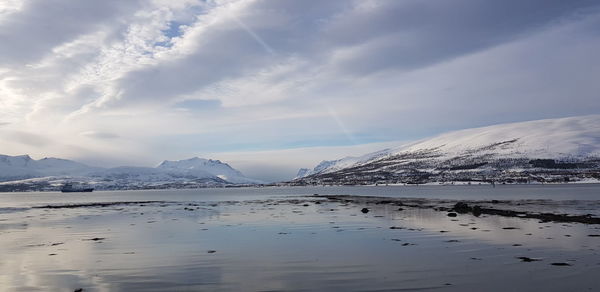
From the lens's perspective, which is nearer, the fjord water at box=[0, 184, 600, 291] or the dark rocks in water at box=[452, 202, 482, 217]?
the fjord water at box=[0, 184, 600, 291]

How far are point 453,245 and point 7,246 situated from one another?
36392mm

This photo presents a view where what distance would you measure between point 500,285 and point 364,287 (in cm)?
601

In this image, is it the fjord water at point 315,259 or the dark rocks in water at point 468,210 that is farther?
the dark rocks in water at point 468,210

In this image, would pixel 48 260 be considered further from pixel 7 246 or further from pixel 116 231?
pixel 116 231

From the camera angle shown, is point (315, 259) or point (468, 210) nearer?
point (315, 259)

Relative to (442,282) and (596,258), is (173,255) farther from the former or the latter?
(596,258)

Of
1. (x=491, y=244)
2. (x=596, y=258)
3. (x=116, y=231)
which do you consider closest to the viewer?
(x=596, y=258)

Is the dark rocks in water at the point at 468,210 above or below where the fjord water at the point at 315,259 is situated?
above

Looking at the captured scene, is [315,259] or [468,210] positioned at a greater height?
[468,210]

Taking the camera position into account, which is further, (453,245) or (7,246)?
(7,246)

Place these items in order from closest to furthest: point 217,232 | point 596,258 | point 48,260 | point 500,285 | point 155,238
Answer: point 500,285, point 596,258, point 48,260, point 155,238, point 217,232

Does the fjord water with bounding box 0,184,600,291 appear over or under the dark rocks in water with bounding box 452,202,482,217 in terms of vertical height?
under

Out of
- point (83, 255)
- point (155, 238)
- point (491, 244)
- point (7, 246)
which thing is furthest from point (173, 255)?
point (491, 244)

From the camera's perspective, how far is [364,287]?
19859 millimetres
